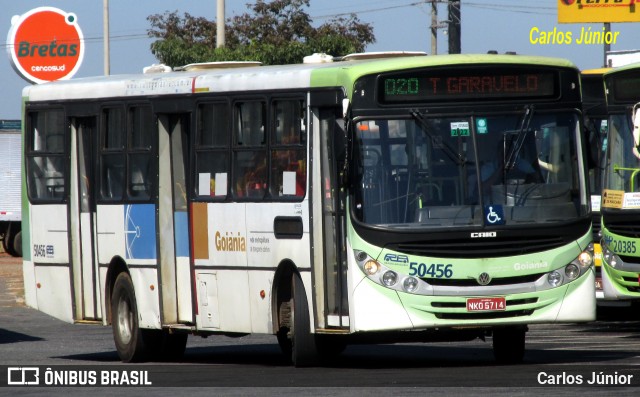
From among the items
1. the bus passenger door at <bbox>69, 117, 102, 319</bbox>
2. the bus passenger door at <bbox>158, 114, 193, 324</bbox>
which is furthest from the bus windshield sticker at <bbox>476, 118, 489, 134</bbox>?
the bus passenger door at <bbox>69, 117, 102, 319</bbox>

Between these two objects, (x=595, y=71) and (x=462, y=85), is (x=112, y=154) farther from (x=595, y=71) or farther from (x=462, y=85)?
(x=595, y=71)

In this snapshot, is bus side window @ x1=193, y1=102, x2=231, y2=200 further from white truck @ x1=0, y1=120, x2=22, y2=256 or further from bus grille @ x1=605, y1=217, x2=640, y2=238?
white truck @ x1=0, y1=120, x2=22, y2=256

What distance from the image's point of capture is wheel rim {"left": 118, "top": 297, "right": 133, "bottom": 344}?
18859mm

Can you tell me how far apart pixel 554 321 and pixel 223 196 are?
3.64 meters

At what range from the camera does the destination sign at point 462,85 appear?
1542cm

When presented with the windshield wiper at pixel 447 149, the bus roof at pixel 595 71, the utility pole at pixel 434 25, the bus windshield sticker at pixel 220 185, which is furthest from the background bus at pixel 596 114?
the utility pole at pixel 434 25

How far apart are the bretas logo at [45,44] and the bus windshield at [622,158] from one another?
19.3 m

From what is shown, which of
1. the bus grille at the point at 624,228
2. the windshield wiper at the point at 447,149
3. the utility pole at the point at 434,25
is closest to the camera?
the windshield wiper at the point at 447,149

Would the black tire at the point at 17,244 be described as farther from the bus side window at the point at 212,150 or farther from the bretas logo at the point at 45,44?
the bus side window at the point at 212,150

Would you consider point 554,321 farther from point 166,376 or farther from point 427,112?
point 166,376

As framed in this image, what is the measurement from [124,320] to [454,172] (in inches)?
206

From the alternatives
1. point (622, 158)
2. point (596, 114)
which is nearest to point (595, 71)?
point (596, 114)

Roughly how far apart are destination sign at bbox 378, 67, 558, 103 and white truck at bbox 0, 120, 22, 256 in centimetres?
3647

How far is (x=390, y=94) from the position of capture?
50.5ft
